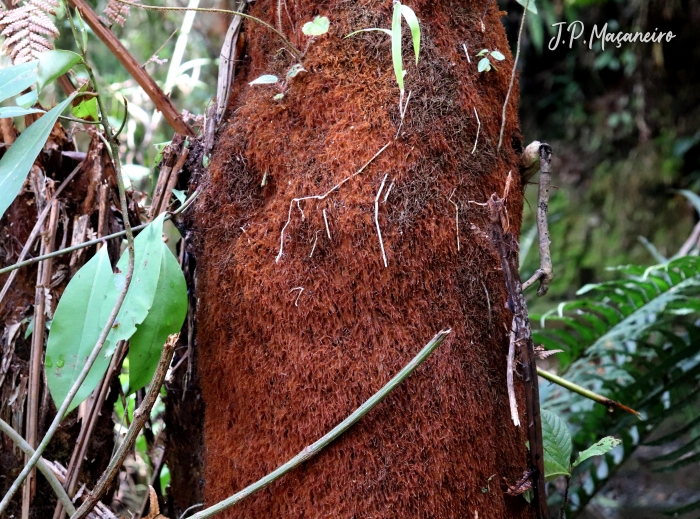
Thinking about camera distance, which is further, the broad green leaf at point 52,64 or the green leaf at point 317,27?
the green leaf at point 317,27

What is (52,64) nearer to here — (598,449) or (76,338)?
(76,338)

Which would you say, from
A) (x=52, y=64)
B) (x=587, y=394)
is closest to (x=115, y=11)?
(x=52, y=64)

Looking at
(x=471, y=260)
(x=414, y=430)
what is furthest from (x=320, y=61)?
(x=414, y=430)

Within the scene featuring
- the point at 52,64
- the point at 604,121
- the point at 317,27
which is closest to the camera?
the point at 52,64

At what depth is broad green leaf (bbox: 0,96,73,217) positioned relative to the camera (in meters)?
0.78

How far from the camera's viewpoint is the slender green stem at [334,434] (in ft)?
2.47

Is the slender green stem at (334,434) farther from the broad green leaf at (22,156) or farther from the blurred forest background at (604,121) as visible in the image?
the blurred forest background at (604,121)

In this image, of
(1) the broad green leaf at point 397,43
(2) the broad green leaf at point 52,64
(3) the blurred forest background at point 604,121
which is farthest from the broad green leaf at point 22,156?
(3) the blurred forest background at point 604,121

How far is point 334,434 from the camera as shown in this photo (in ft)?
2.50

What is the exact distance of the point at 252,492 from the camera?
78 centimetres

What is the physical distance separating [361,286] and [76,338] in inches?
16.1

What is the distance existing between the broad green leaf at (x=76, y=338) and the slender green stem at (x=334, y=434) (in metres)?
0.24

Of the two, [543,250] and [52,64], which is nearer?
[52,64]

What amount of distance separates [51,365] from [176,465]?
0.39 m
